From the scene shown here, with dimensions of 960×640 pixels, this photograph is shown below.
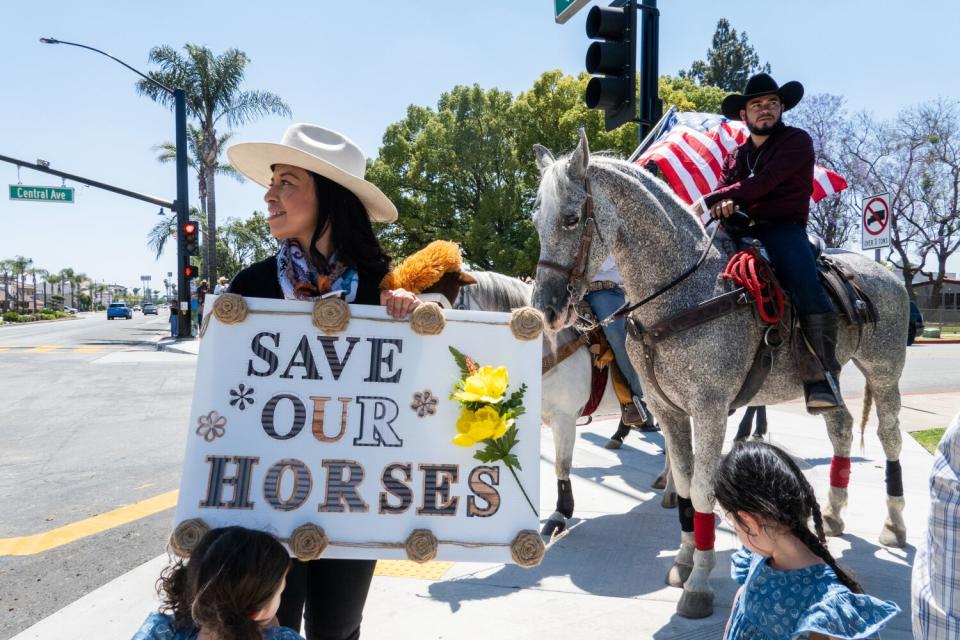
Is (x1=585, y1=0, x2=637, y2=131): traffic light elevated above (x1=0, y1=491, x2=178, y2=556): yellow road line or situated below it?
above

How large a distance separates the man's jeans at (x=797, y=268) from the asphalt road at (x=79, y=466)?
170 inches

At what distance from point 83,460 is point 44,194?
17.7 meters

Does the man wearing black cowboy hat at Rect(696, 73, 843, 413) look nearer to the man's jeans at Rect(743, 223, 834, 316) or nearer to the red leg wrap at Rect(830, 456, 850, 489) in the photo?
the man's jeans at Rect(743, 223, 834, 316)

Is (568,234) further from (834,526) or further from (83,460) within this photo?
(83,460)

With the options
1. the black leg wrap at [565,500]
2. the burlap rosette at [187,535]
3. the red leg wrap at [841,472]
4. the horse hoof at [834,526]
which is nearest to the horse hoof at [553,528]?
the black leg wrap at [565,500]

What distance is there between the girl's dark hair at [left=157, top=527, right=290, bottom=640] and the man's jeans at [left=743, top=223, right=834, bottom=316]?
117 inches

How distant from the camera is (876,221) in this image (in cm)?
1032

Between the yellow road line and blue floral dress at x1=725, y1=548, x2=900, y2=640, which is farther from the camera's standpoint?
the yellow road line

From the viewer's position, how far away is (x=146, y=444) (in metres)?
7.48

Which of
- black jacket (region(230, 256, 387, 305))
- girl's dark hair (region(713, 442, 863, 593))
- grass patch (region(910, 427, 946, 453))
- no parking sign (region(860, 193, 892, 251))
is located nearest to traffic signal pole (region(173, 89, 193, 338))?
no parking sign (region(860, 193, 892, 251))

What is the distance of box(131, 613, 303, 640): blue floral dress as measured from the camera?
1.74 metres

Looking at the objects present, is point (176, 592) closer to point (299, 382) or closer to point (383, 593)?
point (299, 382)

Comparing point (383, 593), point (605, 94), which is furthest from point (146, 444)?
point (605, 94)

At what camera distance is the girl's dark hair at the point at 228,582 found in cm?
165
